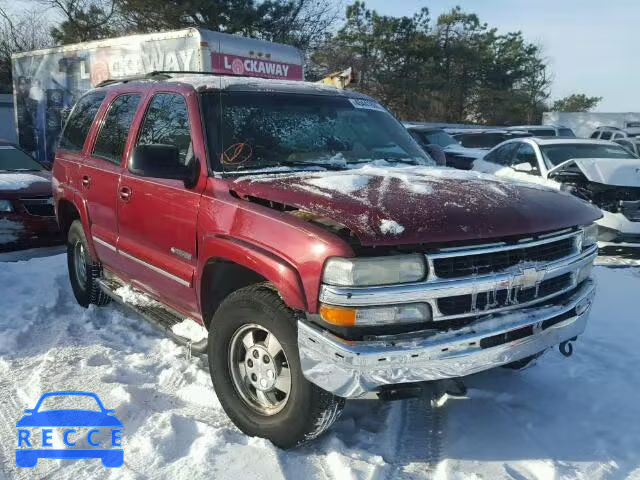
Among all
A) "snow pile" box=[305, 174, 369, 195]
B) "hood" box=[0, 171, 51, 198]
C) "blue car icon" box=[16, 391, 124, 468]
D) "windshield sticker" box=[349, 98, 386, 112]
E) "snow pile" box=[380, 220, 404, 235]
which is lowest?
"blue car icon" box=[16, 391, 124, 468]

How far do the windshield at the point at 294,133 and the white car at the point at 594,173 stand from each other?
2675mm

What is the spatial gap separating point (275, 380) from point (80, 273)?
3.26 metres

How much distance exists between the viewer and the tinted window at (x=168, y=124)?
12.5 ft

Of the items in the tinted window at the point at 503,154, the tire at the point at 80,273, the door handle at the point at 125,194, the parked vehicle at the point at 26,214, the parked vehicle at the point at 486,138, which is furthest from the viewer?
the parked vehicle at the point at 486,138

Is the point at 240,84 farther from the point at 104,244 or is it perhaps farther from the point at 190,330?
the point at 104,244

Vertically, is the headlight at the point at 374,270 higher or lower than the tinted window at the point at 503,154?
higher

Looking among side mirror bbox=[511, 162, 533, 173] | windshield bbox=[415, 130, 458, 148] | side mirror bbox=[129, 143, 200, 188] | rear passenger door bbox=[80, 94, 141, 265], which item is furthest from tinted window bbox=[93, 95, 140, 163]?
windshield bbox=[415, 130, 458, 148]

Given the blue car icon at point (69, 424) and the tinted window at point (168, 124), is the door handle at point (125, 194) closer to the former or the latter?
the tinted window at point (168, 124)

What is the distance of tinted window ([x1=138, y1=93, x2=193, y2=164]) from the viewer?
3.82m

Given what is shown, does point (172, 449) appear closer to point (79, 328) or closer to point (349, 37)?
point (79, 328)

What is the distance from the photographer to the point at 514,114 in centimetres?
4400

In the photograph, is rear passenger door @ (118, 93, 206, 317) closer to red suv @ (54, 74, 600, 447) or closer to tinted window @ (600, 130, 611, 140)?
red suv @ (54, 74, 600, 447)

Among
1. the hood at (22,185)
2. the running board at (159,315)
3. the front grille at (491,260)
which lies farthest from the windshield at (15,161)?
the front grille at (491,260)

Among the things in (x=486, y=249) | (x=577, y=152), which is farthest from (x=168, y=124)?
(x=577, y=152)
